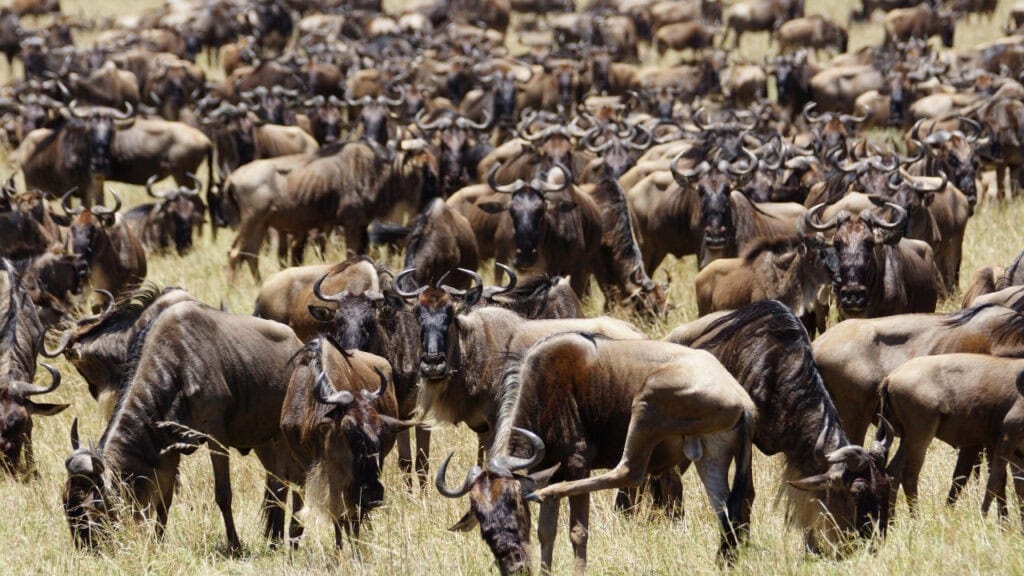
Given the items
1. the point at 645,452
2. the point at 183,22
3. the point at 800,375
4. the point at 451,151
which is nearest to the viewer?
the point at 645,452

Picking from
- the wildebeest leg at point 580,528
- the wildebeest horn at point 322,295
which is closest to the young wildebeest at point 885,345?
the wildebeest leg at point 580,528

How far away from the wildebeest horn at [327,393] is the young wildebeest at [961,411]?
263cm

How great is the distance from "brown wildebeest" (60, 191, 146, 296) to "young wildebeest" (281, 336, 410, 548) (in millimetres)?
5262

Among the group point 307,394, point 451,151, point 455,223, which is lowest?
point 451,151

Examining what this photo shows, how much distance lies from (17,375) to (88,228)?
11.6 feet

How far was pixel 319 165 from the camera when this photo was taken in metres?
14.4

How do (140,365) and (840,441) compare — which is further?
(140,365)

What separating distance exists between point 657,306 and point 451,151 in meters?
5.85

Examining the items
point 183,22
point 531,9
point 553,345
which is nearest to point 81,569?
point 553,345

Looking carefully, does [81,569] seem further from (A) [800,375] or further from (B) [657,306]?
(B) [657,306]

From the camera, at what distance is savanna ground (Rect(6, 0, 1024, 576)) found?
19.9ft

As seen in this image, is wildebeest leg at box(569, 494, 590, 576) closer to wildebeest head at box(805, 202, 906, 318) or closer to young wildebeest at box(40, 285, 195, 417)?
young wildebeest at box(40, 285, 195, 417)

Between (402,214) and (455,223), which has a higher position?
(455,223)

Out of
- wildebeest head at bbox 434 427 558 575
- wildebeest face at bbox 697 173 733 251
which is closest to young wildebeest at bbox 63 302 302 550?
wildebeest head at bbox 434 427 558 575
